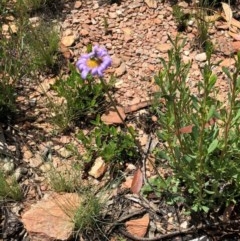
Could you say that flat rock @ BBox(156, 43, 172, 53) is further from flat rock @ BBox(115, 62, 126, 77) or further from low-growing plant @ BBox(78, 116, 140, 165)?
low-growing plant @ BBox(78, 116, 140, 165)

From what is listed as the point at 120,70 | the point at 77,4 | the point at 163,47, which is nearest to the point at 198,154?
the point at 120,70

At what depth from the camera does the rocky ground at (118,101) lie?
2658 millimetres

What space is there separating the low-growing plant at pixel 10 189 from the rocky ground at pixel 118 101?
0.05 meters

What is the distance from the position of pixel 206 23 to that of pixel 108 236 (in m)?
1.68

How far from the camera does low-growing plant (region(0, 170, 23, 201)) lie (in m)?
2.67

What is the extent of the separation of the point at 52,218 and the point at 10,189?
28 centimetres

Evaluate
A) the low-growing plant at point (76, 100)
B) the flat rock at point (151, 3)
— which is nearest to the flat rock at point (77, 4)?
the flat rock at point (151, 3)

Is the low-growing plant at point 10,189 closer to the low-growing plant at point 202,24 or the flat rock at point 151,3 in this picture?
the low-growing plant at point 202,24

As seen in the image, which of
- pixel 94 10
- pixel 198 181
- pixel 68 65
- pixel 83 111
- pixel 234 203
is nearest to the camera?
pixel 198 181

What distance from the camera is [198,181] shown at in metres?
2.39

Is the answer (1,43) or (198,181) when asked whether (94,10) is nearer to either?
(1,43)

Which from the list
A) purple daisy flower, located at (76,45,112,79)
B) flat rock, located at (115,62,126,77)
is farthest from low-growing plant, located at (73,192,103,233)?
flat rock, located at (115,62,126,77)

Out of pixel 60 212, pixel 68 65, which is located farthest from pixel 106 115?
pixel 60 212

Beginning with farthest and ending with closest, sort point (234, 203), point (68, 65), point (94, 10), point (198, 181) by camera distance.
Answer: point (94, 10) < point (68, 65) < point (234, 203) < point (198, 181)
